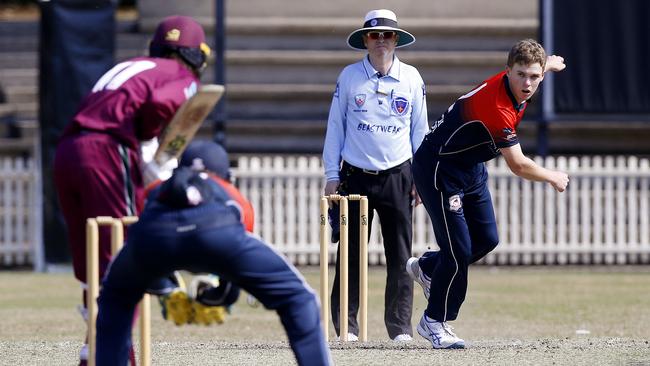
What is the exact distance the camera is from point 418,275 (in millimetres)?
8906

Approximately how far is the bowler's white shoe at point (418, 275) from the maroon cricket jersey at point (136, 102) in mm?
2678

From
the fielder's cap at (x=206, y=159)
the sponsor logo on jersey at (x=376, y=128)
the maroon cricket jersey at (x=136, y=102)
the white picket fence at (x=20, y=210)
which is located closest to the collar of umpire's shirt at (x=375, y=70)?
the sponsor logo on jersey at (x=376, y=128)

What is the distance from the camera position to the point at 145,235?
5734 mm

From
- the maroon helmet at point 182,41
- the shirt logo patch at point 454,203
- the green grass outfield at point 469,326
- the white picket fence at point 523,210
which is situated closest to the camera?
the maroon helmet at point 182,41

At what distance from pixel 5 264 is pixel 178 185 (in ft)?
36.9

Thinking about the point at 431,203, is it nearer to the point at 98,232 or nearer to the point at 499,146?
the point at 499,146

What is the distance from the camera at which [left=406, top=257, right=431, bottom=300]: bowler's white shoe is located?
8812 millimetres

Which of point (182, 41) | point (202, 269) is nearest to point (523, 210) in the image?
point (182, 41)

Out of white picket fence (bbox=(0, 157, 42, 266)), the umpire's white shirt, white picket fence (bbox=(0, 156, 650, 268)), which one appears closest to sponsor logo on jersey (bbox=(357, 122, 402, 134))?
the umpire's white shirt

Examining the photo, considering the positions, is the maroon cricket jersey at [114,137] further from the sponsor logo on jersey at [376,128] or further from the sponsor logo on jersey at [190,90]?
the sponsor logo on jersey at [376,128]

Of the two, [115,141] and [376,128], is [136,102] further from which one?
[376,128]

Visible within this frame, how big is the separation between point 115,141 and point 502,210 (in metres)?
9.87

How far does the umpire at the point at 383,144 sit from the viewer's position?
9242 millimetres

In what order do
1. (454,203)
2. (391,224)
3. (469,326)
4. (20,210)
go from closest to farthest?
(454,203), (391,224), (469,326), (20,210)
